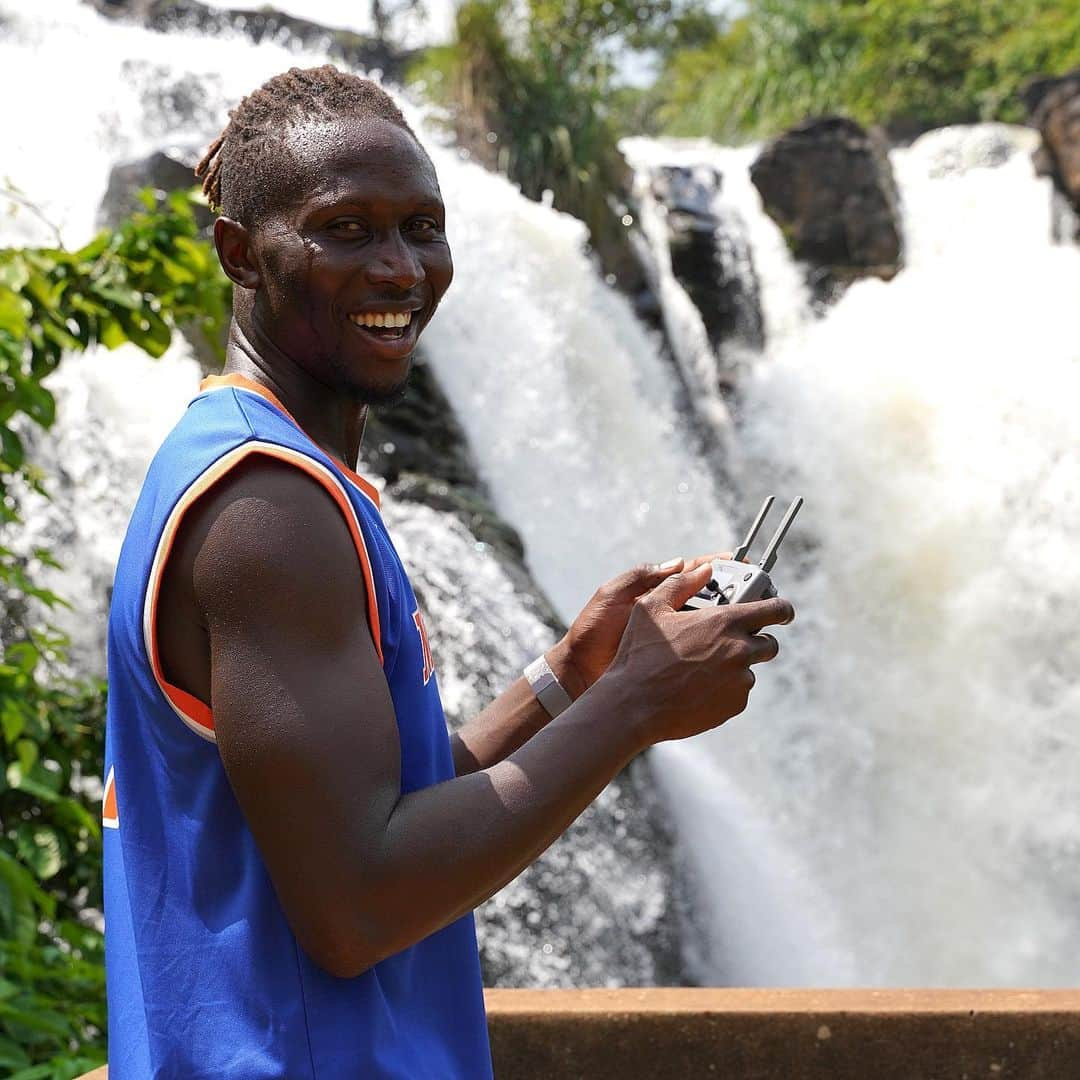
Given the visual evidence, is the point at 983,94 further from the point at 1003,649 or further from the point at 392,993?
the point at 392,993

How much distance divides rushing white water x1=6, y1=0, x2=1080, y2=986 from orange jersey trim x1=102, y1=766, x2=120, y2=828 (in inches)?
171

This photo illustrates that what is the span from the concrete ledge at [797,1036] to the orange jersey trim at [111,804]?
1018mm

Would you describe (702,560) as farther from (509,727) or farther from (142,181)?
(142,181)

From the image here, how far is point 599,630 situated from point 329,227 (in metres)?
0.51

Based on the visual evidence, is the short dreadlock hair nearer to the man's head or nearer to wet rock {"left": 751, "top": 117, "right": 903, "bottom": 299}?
the man's head

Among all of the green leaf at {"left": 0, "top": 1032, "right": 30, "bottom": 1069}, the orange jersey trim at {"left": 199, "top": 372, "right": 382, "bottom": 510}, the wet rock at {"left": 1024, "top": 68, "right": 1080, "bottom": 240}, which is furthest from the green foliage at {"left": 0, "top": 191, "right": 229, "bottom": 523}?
the wet rock at {"left": 1024, "top": 68, "right": 1080, "bottom": 240}

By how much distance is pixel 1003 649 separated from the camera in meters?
8.76

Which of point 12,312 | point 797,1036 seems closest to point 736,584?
point 797,1036

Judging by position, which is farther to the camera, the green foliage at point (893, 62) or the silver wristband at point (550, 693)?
the green foliage at point (893, 62)

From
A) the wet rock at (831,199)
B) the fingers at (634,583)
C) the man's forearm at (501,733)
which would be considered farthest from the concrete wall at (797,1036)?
the wet rock at (831,199)

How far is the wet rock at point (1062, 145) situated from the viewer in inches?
479

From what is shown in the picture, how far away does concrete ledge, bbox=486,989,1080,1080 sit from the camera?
2156mm

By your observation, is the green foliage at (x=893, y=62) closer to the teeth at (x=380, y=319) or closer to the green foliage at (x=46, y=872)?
the green foliage at (x=46, y=872)

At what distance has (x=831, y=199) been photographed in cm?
1267
